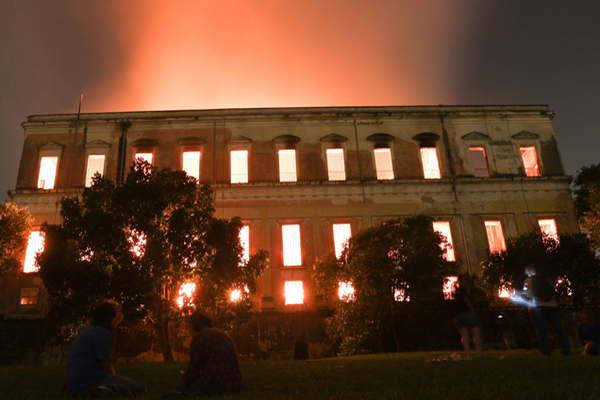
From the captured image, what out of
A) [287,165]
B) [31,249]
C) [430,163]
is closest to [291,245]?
[287,165]

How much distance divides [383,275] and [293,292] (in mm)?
9294

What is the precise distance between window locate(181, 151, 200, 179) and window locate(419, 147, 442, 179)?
1541 centimetres

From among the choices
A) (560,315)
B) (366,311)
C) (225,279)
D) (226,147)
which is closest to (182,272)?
(225,279)

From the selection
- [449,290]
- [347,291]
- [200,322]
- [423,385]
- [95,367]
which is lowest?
[423,385]

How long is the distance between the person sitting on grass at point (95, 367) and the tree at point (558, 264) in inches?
868

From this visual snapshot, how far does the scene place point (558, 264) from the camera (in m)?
24.0

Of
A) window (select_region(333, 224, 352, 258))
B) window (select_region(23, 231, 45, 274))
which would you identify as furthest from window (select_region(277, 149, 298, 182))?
window (select_region(23, 231, 45, 274))

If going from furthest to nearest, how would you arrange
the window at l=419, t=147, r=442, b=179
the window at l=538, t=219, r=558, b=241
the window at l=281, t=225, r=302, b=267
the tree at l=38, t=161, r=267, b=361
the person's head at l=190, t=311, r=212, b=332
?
the window at l=419, t=147, r=442, b=179 < the window at l=538, t=219, r=558, b=241 < the window at l=281, t=225, r=302, b=267 < the tree at l=38, t=161, r=267, b=361 < the person's head at l=190, t=311, r=212, b=332

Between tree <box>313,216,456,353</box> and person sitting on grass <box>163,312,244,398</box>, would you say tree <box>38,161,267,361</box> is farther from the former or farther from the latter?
person sitting on grass <box>163,312,244,398</box>

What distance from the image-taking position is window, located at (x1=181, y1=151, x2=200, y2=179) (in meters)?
32.0

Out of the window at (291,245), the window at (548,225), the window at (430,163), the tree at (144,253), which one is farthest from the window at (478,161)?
the tree at (144,253)

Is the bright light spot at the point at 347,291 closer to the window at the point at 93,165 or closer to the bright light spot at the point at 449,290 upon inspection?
the bright light spot at the point at 449,290

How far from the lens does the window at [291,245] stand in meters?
29.7

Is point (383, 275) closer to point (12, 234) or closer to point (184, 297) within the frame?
point (184, 297)
